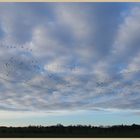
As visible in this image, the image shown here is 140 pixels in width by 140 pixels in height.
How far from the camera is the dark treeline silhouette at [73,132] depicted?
63.2 meters

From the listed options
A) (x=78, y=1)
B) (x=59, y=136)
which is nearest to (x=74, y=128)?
(x=59, y=136)

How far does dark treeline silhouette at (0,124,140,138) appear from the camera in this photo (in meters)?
63.2

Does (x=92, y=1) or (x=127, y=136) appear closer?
(x=92, y=1)

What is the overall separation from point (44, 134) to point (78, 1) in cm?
2142

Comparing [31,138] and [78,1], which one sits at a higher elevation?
[78,1]

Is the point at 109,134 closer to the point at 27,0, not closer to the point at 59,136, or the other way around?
the point at 59,136

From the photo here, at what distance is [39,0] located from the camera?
59.4m

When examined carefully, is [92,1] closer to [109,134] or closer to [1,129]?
[109,134]

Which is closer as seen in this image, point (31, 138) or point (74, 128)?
point (31, 138)

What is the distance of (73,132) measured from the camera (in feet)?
214

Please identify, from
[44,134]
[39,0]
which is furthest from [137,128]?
[39,0]

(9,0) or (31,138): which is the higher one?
(9,0)

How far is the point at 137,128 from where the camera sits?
65250 millimetres

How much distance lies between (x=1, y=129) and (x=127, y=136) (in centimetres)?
1987
